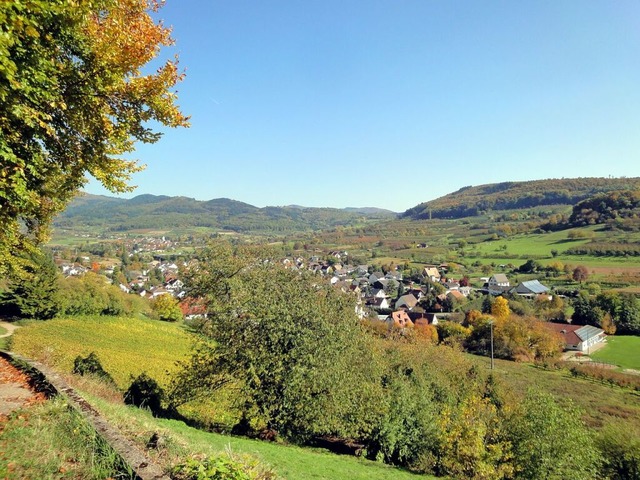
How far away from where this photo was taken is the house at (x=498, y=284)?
94.6m

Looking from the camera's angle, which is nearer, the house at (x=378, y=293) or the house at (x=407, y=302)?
the house at (x=407, y=302)

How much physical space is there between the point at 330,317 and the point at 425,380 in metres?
13.0

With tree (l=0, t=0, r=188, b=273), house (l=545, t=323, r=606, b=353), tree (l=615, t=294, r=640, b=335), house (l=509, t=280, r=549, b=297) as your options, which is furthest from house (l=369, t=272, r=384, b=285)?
tree (l=0, t=0, r=188, b=273)

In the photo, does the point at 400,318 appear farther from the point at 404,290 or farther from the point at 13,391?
the point at 13,391

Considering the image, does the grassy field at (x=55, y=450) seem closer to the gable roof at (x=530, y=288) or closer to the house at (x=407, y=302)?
the house at (x=407, y=302)

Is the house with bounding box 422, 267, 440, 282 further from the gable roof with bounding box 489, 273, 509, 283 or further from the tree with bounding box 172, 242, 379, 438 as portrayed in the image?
the tree with bounding box 172, 242, 379, 438

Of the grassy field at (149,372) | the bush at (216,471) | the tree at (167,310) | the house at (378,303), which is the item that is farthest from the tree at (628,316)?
the bush at (216,471)

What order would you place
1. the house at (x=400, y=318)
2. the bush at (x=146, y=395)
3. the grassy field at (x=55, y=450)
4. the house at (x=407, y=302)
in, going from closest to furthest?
the grassy field at (x=55, y=450) < the bush at (x=146, y=395) < the house at (x=400, y=318) < the house at (x=407, y=302)

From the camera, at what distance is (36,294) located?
123ft

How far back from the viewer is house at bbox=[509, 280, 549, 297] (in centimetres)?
8744

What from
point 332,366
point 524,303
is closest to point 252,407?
point 332,366

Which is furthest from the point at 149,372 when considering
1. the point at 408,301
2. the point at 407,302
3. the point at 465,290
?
the point at 465,290

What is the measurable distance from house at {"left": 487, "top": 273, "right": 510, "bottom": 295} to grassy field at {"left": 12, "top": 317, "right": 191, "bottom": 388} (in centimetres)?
7698

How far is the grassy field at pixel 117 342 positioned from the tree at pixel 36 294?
5.55ft
